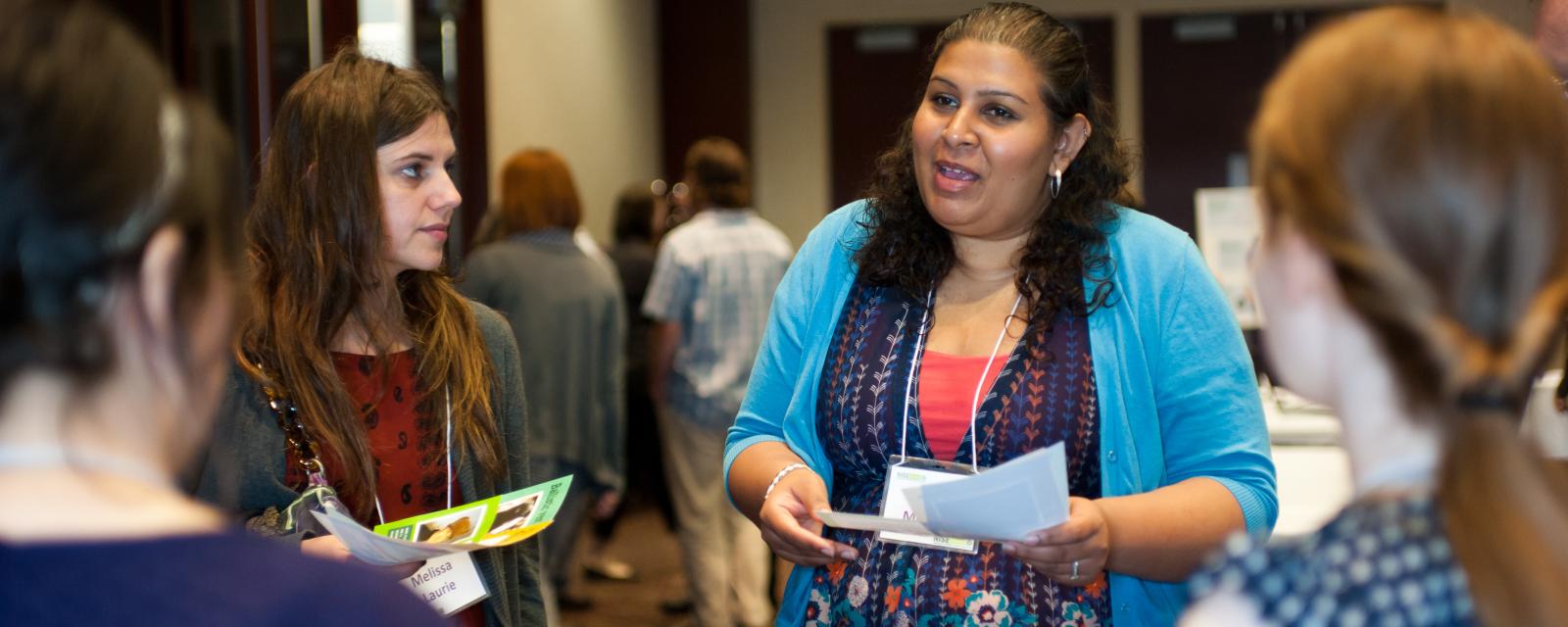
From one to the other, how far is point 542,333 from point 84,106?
377 centimetres

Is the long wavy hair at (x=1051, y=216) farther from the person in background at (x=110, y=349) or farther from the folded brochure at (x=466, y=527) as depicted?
the person in background at (x=110, y=349)

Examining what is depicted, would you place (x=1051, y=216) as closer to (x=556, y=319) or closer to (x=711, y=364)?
(x=556, y=319)

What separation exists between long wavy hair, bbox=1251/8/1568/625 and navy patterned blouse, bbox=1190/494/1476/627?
1 centimetres

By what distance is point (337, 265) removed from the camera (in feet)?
6.14

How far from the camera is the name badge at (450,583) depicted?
176 cm

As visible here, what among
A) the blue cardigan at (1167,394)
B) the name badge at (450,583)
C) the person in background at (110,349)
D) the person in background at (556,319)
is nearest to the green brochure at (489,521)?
the name badge at (450,583)

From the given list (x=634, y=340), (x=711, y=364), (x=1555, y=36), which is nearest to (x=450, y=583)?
(x=1555, y=36)

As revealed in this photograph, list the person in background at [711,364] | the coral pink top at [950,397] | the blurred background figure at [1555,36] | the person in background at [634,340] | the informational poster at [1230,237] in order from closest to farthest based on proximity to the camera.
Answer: the coral pink top at [950,397] → the blurred background figure at [1555,36] → the informational poster at [1230,237] → the person in background at [711,364] → the person in background at [634,340]

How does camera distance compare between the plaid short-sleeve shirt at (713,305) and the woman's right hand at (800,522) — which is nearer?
the woman's right hand at (800,522)

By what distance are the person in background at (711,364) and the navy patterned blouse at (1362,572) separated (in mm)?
3970

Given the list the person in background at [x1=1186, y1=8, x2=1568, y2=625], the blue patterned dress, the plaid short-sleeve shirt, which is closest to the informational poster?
the plaid short-sleeve shirt

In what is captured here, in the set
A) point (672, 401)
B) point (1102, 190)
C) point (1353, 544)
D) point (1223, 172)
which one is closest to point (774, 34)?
point (1223, 172)

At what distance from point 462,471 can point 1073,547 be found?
822 mm

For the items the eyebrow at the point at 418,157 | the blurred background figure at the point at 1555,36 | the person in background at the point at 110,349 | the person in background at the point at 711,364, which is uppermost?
the blurred background figure at the point at 1555,36
